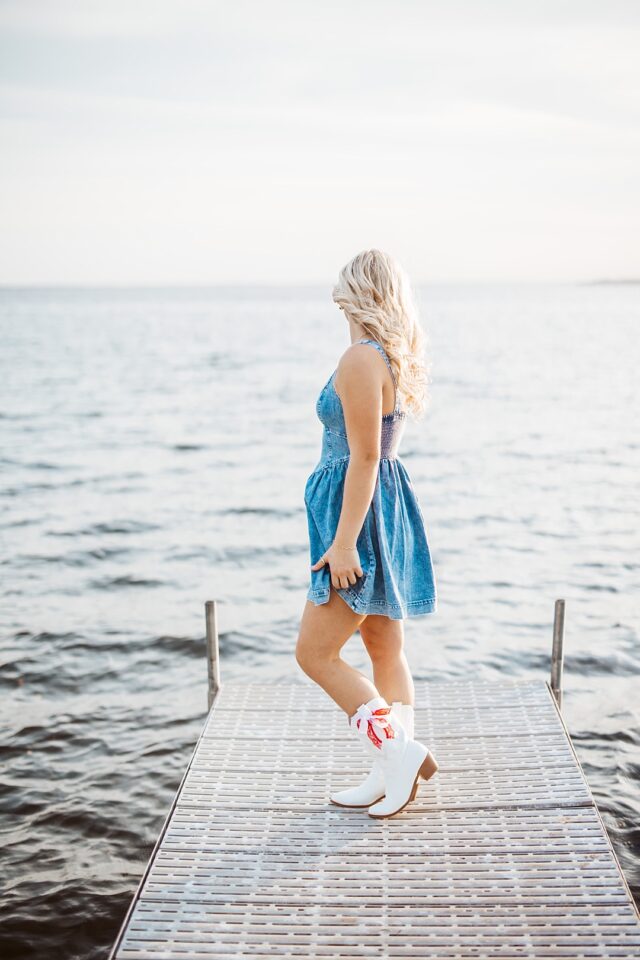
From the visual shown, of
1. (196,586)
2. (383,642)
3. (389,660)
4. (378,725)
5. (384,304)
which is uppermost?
(384,304)

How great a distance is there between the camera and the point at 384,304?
405 cm

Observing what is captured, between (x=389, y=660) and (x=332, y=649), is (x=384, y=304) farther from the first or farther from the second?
(x=389, y=660)

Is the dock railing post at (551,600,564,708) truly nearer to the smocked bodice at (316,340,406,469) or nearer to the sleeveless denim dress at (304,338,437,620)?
the sleeveless denim dress at (304,338,437,620)

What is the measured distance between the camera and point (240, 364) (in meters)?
43.2

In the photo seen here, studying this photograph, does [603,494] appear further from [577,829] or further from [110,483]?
[577,829]

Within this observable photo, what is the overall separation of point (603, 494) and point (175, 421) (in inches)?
514

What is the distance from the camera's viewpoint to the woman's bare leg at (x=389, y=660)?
4.48 m

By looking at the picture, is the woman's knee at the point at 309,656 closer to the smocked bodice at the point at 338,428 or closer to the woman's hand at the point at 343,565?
the woman's hand at the point at 343,565

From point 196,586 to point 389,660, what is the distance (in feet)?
24.2

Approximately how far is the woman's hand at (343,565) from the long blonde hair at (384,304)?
2.45 feet

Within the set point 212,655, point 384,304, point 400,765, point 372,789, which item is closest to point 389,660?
point 400,765

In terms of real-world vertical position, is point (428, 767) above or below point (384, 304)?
below

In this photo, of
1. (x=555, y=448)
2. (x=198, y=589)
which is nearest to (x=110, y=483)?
(x=198, y=589)

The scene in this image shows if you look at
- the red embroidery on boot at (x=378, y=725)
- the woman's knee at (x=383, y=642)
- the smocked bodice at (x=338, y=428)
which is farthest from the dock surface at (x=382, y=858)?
the smocked bodice at (x=338, y=428)
